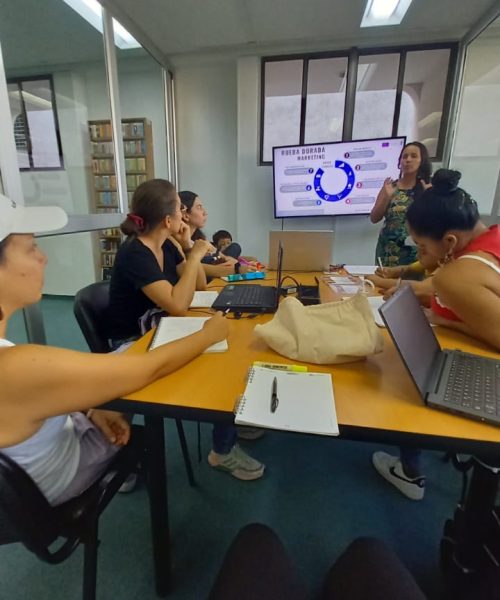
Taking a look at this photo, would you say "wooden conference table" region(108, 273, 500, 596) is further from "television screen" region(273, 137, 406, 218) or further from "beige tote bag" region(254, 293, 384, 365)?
"television screen" region(273, 137, 406, 218)

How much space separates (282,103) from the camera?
12.8ft

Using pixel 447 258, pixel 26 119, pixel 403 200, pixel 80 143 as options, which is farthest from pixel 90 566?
pixel 80 143

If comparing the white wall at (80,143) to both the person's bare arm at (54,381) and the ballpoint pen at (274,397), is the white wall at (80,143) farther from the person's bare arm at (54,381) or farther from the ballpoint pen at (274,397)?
the ballpoint pen at (274,397)

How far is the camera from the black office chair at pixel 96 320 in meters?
1.36

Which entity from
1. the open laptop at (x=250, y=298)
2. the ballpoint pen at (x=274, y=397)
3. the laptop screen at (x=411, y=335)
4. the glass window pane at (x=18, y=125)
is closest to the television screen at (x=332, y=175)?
the glass window pane at (x=18, y=125)

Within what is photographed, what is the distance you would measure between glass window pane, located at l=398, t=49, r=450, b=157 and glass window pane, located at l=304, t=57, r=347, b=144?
0.71 metres

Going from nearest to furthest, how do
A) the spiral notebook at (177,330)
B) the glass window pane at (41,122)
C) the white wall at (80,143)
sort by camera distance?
the spiral notebook at (177,330)
the glass window pane at (41,122)
the white wall at (80,143)

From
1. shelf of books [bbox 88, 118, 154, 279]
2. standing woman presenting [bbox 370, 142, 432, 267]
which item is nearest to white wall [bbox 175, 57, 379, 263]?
shelf of books [bbox 88, 118, 154, 279]

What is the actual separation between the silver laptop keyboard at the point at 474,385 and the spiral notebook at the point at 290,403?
27cm

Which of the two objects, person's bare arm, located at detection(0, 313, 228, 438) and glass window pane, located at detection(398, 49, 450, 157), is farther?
glass window pane, located at detection(398, 49, 450, 157)

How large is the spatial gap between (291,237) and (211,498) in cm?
153

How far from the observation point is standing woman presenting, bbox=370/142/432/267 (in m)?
2.65

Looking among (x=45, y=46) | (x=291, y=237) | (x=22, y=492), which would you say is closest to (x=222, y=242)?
(x=291, y=237)

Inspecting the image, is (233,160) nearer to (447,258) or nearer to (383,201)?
(383,201)
